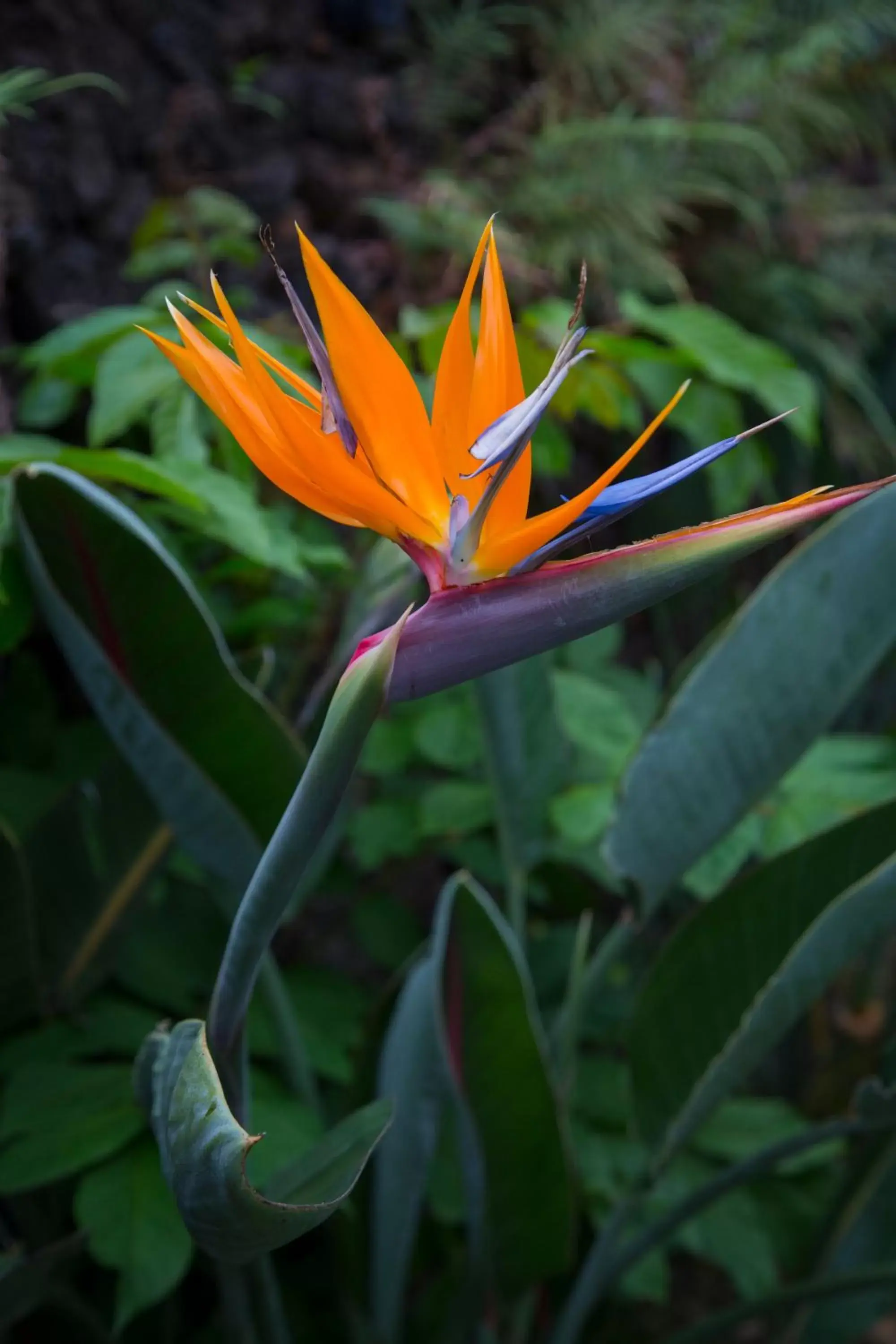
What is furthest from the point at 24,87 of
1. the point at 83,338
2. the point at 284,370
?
the point at 284,370

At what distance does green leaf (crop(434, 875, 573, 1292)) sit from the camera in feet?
1.72

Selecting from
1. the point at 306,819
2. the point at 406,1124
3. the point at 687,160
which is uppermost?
the point at 687,160

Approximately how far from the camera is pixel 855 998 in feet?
3.96

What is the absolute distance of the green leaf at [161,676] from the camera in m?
0.45

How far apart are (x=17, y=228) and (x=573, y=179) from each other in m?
0.59

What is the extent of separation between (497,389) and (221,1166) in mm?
243

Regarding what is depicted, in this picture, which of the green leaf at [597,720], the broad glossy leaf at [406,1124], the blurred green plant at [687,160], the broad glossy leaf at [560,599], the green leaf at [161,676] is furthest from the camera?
the blurred green plant at [687,160]

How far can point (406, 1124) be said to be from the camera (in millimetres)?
569

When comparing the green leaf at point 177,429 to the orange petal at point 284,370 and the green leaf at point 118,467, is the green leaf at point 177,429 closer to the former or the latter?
the green leaf at point 118,467

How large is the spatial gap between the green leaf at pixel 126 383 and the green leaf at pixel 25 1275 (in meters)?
0.38

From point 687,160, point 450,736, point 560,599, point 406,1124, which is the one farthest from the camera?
point 687,160

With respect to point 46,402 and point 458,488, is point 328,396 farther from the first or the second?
point 46,402

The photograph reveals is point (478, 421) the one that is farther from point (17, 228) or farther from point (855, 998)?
point (855, 998)

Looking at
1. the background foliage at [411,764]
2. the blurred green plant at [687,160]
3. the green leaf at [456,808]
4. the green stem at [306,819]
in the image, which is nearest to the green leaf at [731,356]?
the background foliage at [411,764]
